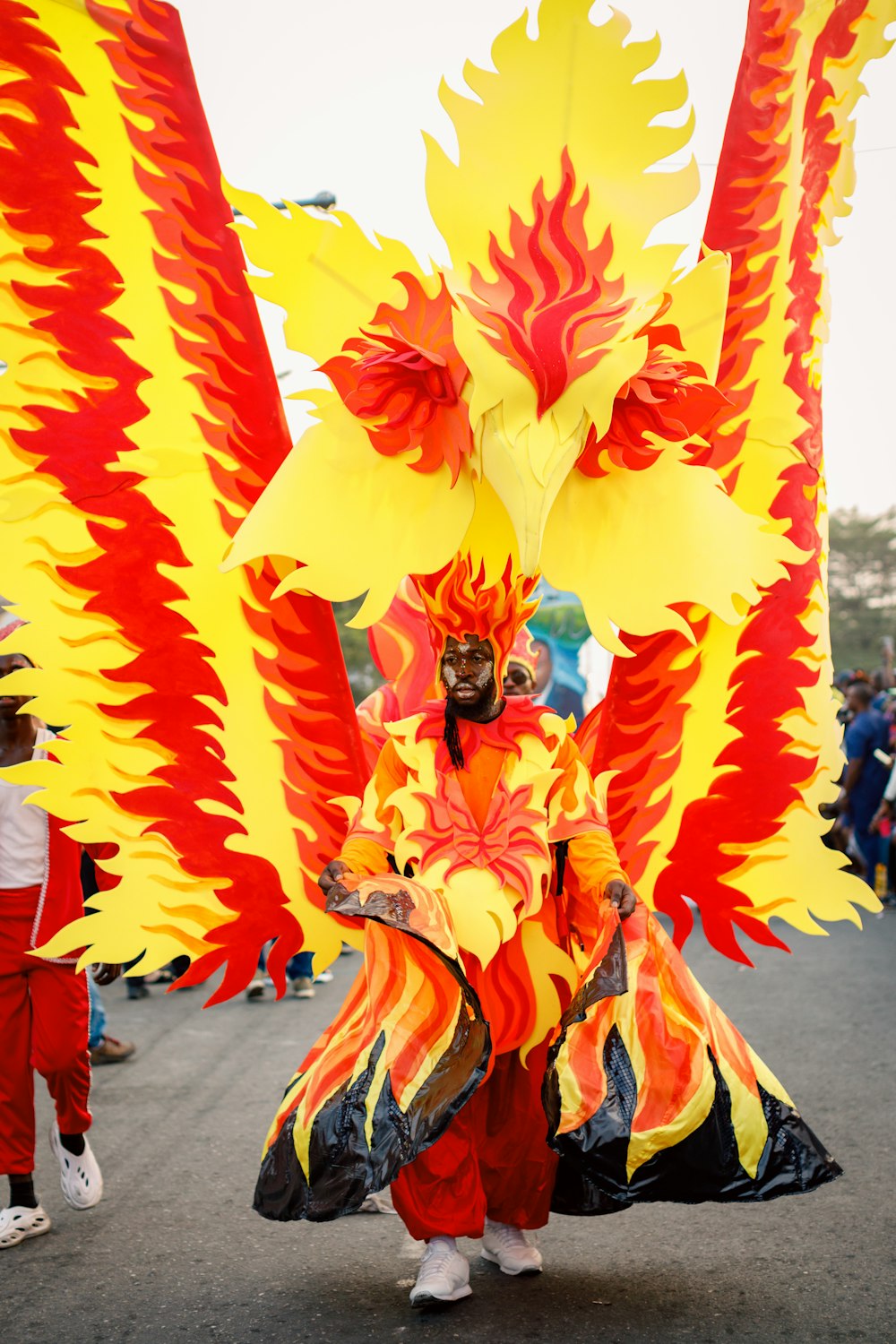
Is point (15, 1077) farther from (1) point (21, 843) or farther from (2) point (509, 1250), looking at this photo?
(2) point (509, 1250)

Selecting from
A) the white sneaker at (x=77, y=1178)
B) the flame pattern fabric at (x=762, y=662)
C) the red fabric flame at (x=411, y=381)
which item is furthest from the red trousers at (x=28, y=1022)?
the red fabric flame at (x=411, y=381)

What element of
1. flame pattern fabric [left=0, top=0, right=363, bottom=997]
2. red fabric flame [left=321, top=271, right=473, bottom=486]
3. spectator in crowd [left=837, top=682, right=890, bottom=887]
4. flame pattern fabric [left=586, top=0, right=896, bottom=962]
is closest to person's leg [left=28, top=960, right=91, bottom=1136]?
flame pattern fabric [left=0, top=0, right=363, bottom=997]

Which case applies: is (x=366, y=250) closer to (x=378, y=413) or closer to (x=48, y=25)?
(x=378, y=413)

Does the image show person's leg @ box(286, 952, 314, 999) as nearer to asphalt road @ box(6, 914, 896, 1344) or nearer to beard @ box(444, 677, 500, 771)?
asphalt road @ box(6, 914, 896, 1344)

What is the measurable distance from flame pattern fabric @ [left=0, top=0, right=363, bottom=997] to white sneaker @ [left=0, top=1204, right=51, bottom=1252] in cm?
118

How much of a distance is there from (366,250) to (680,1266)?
277cm

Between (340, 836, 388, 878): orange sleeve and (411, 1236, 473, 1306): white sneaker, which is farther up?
(340, 836, 388, 878): orange sleeve

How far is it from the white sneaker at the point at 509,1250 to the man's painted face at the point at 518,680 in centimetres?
190

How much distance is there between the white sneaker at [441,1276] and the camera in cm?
357

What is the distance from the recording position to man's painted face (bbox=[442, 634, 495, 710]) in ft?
11.8

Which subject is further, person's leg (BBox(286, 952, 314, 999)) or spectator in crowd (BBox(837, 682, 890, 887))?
spectator in crowd (BBox(837, 682, 890, 887))

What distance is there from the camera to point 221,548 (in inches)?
146

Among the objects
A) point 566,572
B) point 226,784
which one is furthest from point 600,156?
point 226,784

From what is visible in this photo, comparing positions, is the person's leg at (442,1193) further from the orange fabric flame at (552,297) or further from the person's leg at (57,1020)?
the orange fabric flame at (552,297)
